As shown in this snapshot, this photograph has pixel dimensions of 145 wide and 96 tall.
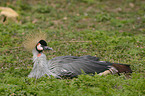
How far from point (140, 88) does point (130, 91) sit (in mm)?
263

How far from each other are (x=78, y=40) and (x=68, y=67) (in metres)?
2.68

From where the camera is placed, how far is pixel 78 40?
325 inches

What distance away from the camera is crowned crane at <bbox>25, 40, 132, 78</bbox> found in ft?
18.4

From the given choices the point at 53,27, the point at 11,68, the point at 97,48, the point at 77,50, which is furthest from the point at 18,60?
Result: the point at 53,27

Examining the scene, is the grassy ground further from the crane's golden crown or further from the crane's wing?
the crane's golden crown

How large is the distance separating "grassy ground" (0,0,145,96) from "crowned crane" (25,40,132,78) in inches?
18.4

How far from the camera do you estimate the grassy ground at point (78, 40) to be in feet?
14.6

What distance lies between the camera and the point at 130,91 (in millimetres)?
4328

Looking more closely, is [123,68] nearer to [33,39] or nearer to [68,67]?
[68,67]

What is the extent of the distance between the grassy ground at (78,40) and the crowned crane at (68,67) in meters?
0.47

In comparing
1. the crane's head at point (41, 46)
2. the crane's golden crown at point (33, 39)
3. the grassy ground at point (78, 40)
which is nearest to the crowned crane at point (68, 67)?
the crane's head at point (41, 46)

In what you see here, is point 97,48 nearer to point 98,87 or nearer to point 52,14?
point 98,87

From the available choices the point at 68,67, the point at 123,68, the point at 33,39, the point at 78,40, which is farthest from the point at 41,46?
the point at 78,40

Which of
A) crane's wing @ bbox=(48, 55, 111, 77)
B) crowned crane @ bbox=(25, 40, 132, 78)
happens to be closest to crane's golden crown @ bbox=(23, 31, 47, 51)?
crowned crane @ bbox=(25, 40, 132, 78)
